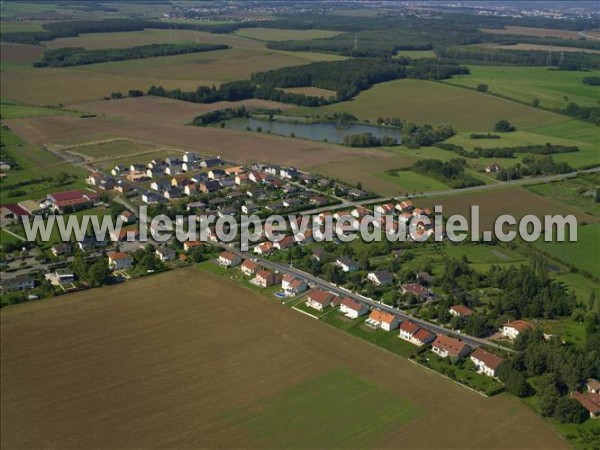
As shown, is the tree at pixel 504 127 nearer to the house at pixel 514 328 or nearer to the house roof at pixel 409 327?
the house at pixel 514 328

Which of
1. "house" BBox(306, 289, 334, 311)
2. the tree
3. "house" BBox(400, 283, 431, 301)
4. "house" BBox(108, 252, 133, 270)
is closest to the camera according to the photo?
"house" BBox(306, 289, 334, 311)

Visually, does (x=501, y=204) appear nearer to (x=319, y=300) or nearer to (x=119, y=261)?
(x=319, y=300)

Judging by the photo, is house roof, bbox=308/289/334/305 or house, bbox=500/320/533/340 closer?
house, bbox=500/320/533/340

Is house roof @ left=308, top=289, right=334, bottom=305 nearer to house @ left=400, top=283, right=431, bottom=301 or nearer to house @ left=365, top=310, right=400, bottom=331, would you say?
house @ left=365, top=310, right=400, bottom=331

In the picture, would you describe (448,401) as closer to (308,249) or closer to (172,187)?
(308,249)

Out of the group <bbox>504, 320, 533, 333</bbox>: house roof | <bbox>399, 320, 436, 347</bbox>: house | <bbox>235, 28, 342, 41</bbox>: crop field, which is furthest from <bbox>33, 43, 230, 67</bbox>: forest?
<bbox>504, 320, 533, 333</bbox>: house roof

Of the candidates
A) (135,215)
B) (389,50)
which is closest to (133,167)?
(135,215)

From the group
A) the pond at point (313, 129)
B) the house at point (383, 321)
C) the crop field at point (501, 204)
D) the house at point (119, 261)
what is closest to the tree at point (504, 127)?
the pond at point (313, 129)
